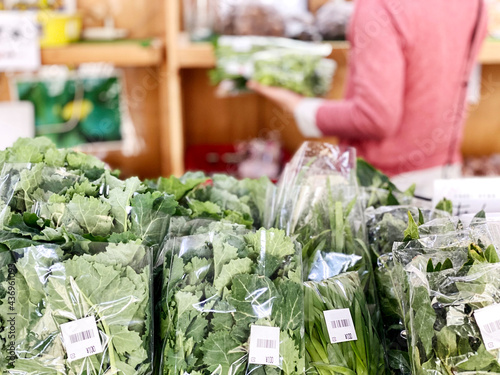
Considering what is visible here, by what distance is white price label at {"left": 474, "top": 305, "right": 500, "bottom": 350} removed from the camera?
2.15ft

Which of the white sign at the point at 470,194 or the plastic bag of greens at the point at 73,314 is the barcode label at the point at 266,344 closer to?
the plastic bag of greens at the point at 73,314

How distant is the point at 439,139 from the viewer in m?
1.71

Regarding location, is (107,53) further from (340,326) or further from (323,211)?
(340,326)

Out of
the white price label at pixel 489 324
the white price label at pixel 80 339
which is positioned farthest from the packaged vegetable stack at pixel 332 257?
the white price label at pixel 80 339

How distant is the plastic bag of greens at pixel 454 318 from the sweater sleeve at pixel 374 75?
91cm

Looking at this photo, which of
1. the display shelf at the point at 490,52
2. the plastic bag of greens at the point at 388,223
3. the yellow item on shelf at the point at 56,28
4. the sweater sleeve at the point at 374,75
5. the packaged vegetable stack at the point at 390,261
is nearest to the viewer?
the packaged vegetable stack at the point at 390,261

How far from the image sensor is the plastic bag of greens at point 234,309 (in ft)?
2.23

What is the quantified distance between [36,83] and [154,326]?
6.04ft

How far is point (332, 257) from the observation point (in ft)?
2.79

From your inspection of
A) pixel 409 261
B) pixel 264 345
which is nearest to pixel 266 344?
pixel 264 345

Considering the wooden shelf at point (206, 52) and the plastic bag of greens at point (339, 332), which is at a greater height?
the wooden shelf at point (206, 52)

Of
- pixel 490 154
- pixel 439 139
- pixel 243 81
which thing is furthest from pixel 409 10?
pixel 490 154

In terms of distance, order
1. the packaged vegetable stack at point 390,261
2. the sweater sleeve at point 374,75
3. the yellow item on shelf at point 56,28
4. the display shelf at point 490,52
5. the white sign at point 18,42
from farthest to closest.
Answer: the display shelf at point 490,52 < the yellow item on shelf at point 56,28 < the white sign at point 18,42 < the sweater sleeve at point 374,75 < the packaged vegetable stack at point 390,261

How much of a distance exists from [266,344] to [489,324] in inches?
11.5
